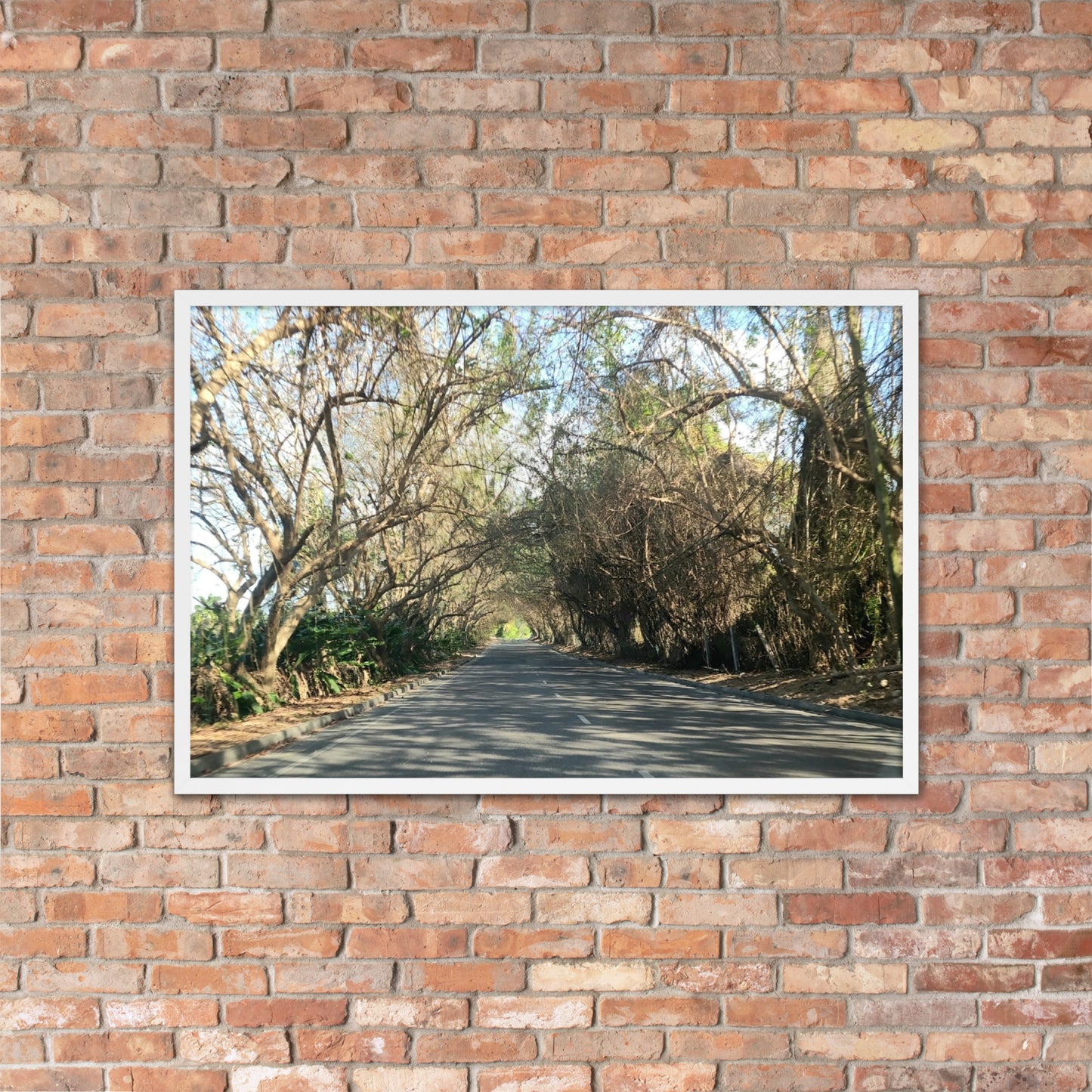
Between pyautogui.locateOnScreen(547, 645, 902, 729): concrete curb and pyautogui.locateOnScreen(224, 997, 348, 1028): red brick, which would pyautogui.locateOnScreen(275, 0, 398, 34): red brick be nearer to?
pyautogui.locateOnScreen(547, 645, 902, 729): concrete curb

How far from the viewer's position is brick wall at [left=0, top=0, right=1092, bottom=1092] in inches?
80.8

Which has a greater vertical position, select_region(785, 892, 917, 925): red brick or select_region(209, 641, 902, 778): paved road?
select_region(209, 641, 902, 778): paved road

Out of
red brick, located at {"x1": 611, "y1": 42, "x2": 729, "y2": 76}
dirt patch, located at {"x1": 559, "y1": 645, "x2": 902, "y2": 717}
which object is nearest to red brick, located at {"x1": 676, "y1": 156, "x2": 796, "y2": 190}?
red brick, located at {"x1": 611, "y1": 42, "x2": 729, "y2": 76}

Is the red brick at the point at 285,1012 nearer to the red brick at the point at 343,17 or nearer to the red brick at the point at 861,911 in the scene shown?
the red brick at the point at 861,911

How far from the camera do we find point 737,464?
6.93 feet

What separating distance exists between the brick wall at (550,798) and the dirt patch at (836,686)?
0.41ft

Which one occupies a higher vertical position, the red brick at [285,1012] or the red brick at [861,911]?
the red brick at [861,911]

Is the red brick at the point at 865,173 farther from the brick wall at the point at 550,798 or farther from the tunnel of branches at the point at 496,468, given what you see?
the tunnel of branches at the point at 496,468

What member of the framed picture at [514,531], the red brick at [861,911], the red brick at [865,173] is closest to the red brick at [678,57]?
the red brick at [865,173]

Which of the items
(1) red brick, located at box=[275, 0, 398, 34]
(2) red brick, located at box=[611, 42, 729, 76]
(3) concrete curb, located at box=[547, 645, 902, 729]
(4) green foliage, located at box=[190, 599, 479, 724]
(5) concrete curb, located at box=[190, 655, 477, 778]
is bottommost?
(5) concrete curb, located at box=[190, 655, 477, 778]

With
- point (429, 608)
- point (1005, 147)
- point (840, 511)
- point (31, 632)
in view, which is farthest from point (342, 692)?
point (1005, 147)

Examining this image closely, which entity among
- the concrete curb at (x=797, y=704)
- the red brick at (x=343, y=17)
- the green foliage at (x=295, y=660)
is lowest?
the concrete curb at (x=797, y=704)

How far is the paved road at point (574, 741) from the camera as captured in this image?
2045 mm

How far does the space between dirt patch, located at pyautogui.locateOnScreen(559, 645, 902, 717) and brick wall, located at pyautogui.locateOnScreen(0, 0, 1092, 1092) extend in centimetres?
12
